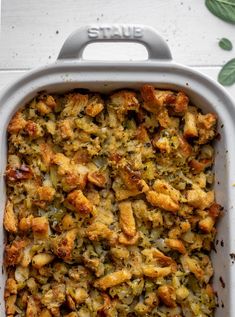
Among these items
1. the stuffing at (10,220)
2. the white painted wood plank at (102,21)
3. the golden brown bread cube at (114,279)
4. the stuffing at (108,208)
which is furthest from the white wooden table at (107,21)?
the golden brown bread cube at (114,279)

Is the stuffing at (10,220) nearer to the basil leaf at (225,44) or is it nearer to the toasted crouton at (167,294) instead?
the toasted crouton at (167,294)

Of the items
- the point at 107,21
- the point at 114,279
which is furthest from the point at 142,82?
the point at 114,279

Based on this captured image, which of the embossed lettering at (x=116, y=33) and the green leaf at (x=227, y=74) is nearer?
the embossed lettering at (x=116, y=33)

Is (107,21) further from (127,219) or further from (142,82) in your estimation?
(127,219)

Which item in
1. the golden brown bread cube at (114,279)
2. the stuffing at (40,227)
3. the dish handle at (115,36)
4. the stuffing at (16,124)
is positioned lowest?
the golden brown bread cube at (114,279)

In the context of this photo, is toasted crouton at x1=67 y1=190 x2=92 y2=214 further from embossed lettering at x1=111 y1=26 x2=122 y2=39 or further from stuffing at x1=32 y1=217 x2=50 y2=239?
embossed lettering at x1=111 y1=26 x2=122 y2=39

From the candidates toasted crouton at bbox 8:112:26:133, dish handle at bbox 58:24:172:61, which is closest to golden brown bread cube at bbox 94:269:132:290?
A: toasted crouton at bbox 8:112:26:133
